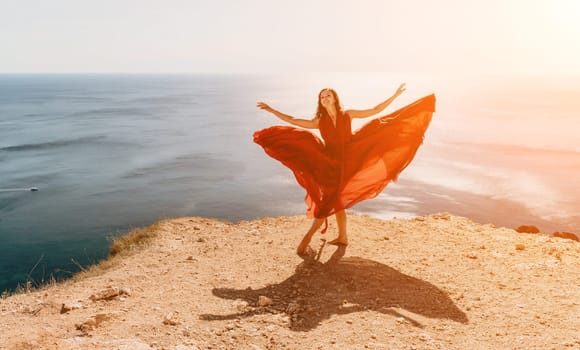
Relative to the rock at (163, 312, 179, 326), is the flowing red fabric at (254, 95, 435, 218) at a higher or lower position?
higher

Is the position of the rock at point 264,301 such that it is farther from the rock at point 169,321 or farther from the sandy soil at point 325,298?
the rock at point 169,321

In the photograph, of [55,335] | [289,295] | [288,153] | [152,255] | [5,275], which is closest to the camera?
[55,335]

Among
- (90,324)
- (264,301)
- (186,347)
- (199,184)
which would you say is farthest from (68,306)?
(199,184)

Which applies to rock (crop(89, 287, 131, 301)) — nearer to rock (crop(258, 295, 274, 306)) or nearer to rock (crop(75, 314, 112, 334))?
rock (crop(75, 314, 112, 334))

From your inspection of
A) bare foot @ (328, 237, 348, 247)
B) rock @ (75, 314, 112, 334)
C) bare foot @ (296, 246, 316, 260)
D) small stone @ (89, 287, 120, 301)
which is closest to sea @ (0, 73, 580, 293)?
bare foot @ (328, 237, 348, 247)

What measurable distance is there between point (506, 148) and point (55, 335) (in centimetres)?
4920

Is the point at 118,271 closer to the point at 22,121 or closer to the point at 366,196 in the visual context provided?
the point at 366,196

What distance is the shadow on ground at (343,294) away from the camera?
5801mm

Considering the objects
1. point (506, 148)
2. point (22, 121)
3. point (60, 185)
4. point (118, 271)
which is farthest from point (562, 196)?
point (22, 121)

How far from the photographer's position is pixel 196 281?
721 cm

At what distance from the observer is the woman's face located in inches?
290

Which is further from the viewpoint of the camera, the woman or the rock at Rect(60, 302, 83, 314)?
the woman

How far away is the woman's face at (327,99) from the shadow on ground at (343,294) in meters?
2.78

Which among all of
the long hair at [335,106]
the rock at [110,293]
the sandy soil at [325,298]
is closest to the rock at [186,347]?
the sandy soil at [325,298]
